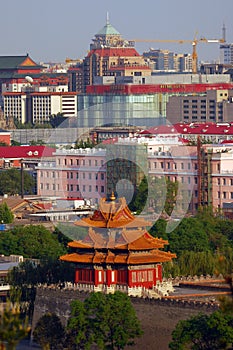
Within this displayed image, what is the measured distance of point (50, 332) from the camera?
33.5 m

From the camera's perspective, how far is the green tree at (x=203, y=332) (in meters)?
29.8

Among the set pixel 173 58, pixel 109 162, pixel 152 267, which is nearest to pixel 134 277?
pixel 152 267

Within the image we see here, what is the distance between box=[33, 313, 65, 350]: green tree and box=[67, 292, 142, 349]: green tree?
40cm

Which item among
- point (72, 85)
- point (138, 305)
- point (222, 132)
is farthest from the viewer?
point (72, 85)

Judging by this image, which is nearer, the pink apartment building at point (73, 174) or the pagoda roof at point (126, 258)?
the pagoda roof at point (126, 258)

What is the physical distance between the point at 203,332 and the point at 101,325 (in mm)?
2403

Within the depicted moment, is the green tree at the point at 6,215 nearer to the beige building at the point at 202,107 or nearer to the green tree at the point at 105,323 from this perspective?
the green tree at the point at 105,323

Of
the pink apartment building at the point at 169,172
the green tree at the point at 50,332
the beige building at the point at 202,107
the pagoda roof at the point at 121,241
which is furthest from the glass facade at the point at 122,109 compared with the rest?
the green tree at the point at 50,332

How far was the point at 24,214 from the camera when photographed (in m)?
57.2

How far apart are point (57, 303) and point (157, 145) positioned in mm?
32518

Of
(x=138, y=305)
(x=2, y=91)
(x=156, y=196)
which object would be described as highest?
(x=2, y=91)

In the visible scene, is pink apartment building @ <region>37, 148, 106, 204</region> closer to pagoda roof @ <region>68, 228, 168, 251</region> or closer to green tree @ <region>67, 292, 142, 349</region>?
pagoda roof @ <region>68, 228, 168, 251</region>

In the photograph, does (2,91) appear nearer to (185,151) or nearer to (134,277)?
(185,151)

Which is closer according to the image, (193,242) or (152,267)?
(152,267)
